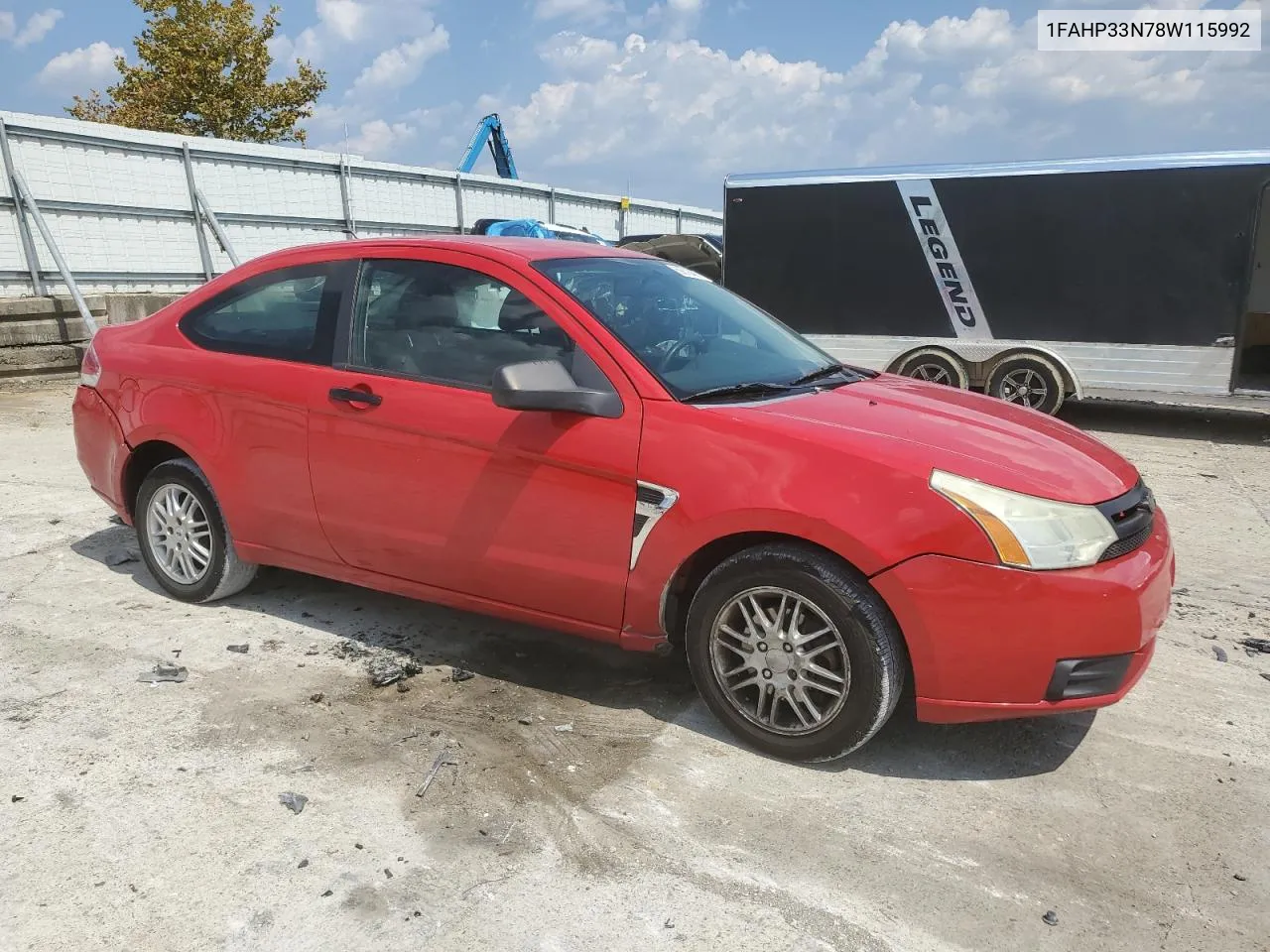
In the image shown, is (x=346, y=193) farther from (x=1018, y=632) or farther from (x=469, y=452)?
(x=1018, y=632)

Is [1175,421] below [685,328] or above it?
below

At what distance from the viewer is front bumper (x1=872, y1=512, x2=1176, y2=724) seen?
2760mm

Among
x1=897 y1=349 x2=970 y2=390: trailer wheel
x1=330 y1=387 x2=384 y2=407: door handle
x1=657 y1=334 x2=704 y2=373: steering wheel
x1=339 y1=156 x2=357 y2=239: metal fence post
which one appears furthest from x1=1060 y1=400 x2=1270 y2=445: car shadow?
x1=339 y1=156 x2=357 y2=239: metal fence post

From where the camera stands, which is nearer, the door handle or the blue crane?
the door handle

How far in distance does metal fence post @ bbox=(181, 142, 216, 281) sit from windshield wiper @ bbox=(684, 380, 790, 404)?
12.1 metres

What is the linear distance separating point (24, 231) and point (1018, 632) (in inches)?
490

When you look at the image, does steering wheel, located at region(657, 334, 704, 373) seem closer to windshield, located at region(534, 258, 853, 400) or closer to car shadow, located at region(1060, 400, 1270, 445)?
windshield, located at region(534, 258, 853, 400)

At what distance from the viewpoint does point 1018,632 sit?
9.11ft

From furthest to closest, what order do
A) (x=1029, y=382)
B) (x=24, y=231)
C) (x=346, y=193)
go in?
(x=346, y=193)
(x=24, y=231)
(x=1029, y=382)

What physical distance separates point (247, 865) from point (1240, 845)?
2816 millimetres

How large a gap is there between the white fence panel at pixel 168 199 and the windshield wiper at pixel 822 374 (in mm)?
8272

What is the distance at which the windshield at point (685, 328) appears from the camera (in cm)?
341

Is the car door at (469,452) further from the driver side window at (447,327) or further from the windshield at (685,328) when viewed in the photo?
the windshield at (685,328)

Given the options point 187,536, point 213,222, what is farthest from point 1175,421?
point 213,222
